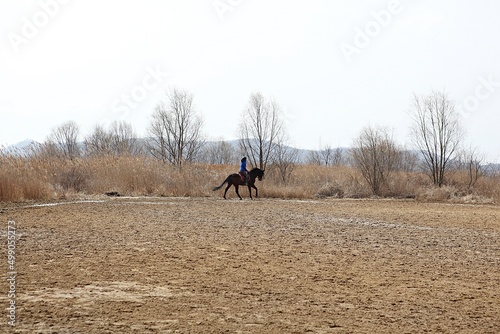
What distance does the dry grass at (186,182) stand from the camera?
26.1 m

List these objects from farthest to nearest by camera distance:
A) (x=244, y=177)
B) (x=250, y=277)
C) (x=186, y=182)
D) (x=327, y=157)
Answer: (x=327, y=157) → (x=186, y=182) → (x=244, y=177) → (x=250, y=277)

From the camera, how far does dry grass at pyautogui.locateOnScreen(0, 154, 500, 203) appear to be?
85.7 feet

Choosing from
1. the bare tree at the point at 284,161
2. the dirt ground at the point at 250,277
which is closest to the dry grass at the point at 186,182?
the bare tree at the point at 284,161

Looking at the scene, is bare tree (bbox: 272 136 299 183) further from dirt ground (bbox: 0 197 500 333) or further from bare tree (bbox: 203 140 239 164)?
bare tree (bbox: 203 140 239 164)

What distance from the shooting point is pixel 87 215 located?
15.7 m

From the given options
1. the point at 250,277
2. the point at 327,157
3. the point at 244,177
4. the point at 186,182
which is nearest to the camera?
the point at 250,277

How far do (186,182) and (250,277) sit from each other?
21287 millimetres

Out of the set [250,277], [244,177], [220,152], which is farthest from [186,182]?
[220,152]

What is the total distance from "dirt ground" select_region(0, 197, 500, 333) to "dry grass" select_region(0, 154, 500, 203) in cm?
1246

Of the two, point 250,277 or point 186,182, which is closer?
point 250,277

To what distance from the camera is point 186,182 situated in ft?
94.1

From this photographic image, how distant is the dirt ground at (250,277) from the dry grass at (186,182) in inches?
490

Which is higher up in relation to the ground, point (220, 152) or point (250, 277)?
point (220, 152)

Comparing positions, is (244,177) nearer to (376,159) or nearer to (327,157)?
(376,159)
